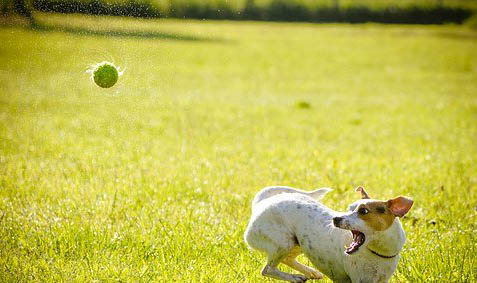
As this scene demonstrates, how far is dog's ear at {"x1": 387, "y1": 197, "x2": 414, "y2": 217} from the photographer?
371 cm

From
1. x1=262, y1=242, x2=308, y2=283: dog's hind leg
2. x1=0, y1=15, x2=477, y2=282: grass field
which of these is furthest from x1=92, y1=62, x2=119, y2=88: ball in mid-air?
x1=262, y1=242, x2=308, y2=283: dog's hind leg

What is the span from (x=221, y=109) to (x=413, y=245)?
29.5 ft

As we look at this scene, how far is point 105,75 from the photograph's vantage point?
222 inches

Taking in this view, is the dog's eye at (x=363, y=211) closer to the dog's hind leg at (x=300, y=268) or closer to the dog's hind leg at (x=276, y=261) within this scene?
the dog's hind leg at (x=276, y=261)

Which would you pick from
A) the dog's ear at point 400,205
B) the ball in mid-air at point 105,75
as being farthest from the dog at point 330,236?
the ball in mid-air at point 105,75

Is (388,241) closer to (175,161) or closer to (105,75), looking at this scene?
(105,75)

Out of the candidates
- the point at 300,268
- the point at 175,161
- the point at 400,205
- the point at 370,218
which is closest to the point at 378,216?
the point at 370,218

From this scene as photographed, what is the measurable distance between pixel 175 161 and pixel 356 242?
456 centimetres

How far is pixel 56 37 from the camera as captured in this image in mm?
6688

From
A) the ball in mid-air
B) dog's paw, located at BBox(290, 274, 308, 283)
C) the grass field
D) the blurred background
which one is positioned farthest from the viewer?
the blurred background

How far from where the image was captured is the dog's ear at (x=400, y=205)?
3711mm

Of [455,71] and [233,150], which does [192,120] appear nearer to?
[233,150]

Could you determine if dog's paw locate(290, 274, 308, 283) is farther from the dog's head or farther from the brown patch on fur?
the brown patch on fur

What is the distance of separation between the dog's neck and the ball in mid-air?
10.1 ft
